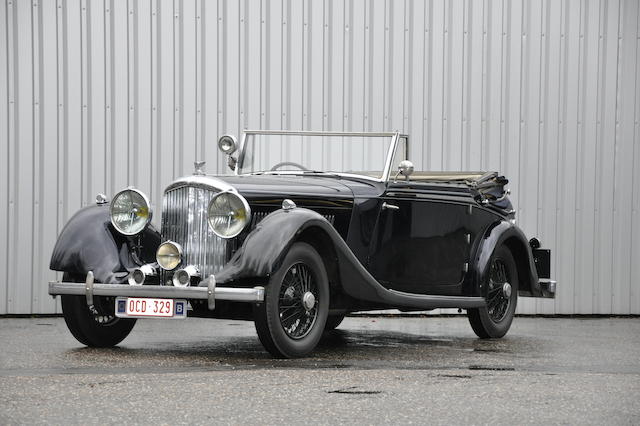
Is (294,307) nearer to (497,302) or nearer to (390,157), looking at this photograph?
(390,157)

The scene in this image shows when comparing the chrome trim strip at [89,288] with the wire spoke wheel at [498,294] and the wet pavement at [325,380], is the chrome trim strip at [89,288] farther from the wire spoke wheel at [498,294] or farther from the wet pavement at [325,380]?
the wire spoke wheel at [498,294]

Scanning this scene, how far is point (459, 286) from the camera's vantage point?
874 centimetres

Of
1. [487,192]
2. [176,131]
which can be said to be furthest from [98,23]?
[487,192]

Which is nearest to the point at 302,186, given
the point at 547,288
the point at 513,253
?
the point at 513,253

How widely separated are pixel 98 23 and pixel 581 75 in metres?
5.01

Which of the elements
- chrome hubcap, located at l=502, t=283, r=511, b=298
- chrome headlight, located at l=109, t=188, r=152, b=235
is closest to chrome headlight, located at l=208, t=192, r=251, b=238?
chrome headlight, located at l=109, t=188, r=152, b=235

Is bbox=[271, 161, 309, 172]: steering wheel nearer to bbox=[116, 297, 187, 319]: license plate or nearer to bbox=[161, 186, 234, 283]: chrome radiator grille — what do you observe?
bbox=[161, 186, 234, 283]: chrome radiator grille

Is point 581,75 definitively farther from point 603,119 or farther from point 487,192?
point 487,192

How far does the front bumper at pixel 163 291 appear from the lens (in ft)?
21.9

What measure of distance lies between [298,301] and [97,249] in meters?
1.40

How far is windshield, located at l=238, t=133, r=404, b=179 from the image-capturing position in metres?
8.66

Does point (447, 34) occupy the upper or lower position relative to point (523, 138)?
upper

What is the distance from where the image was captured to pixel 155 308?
6961mm

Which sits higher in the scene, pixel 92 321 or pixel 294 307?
pixel 294 307
